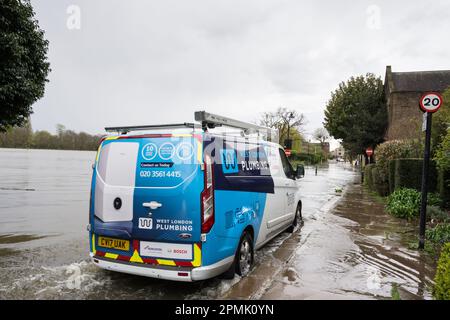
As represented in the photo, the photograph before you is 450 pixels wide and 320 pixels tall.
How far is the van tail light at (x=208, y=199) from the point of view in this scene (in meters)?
3.52

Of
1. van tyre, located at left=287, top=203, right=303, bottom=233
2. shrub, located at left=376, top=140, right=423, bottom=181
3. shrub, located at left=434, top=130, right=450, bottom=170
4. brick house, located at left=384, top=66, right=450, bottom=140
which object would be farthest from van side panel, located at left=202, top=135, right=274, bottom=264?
brick house, located at left=384, top=66, right=450, bottom=140

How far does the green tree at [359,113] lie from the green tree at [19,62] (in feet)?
87.4

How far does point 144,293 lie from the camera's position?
3871 mm

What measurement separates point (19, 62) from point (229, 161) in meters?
7.23

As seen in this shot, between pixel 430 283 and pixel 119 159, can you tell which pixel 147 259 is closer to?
pixel 119 159

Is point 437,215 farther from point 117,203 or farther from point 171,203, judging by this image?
point 117,203

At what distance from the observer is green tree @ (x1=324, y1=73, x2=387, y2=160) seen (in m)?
28.9

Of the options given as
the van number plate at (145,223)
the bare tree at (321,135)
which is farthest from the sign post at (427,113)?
the bare tree at (321,135)

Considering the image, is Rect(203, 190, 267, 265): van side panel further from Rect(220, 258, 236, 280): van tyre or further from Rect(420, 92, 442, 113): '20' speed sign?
Rect(420, 92, 442, 113): '20' speed sign

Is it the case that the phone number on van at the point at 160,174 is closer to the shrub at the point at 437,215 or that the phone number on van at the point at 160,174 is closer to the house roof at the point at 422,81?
the shrub at the point at 437,215

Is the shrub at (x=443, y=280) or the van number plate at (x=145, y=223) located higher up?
the van number plate at (x=145, y=223)

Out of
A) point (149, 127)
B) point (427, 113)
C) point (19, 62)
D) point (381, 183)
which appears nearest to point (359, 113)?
point (381, 183)

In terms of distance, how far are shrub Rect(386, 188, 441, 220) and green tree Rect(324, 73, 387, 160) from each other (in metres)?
20.4

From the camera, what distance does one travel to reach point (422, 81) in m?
27.6
